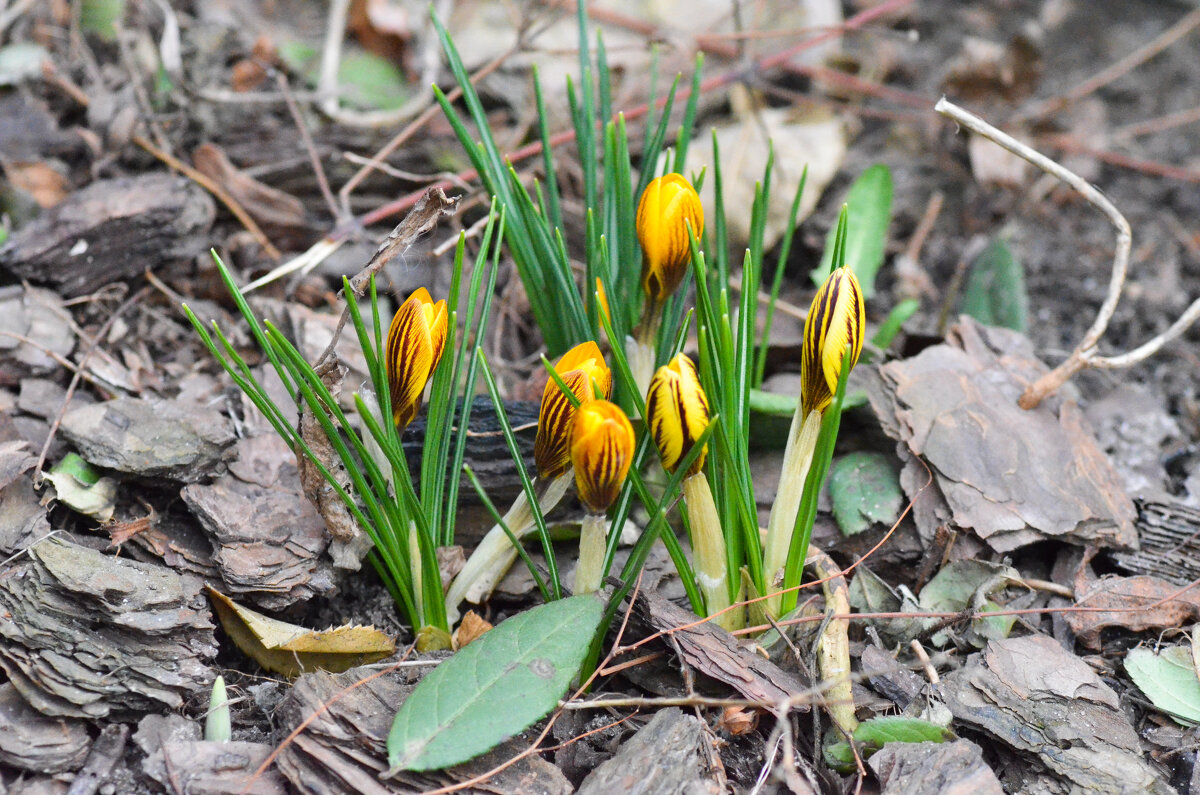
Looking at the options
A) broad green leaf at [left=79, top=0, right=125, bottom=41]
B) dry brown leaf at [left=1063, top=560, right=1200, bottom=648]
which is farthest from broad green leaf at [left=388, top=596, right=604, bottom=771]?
broad green leaf at [left=79, top=0, right=125, bottom=41]

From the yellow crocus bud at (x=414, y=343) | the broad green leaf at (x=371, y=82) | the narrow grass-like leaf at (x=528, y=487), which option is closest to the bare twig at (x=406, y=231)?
the yellow crocus bud at (x=414, y=343)

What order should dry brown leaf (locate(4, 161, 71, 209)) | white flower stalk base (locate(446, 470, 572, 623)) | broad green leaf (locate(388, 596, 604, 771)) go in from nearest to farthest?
broad green leaf (locate(388, 596, 604, 771))
white flower stalk base (locate(446, 470, 572, 623))
dry brown leaf (locate(4, 161, 71, 209))

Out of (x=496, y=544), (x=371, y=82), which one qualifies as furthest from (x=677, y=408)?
(x=371, y=82)

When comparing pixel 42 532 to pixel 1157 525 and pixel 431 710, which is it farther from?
pixel 1157 525

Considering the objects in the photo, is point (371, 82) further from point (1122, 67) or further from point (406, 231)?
point (1122, 67)

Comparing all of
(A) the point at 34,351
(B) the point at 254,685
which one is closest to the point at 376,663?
(B) the point at 254,685

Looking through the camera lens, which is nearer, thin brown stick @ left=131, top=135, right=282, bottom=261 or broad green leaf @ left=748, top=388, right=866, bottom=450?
broad green leaf @ left=748, top=388, right=866, bottom=450

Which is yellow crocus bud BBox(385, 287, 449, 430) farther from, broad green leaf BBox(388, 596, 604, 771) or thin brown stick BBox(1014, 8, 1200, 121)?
thin brown stick BBox(1014, 8, 1200, 121)
